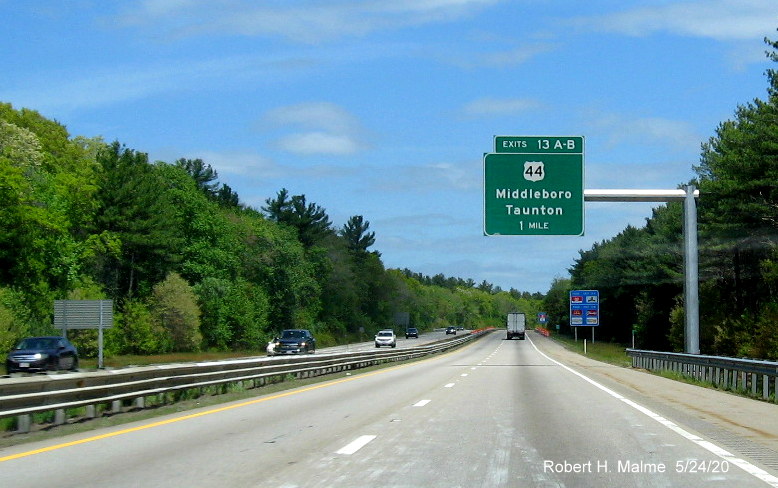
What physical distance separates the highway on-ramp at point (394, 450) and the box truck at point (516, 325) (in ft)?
372

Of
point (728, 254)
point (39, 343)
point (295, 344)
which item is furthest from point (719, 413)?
point (728, 254)

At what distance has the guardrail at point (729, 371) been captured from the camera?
21570 millimetres

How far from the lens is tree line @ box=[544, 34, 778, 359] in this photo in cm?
4716

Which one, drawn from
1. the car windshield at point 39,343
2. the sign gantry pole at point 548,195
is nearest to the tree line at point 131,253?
the car windshield at point 39,343

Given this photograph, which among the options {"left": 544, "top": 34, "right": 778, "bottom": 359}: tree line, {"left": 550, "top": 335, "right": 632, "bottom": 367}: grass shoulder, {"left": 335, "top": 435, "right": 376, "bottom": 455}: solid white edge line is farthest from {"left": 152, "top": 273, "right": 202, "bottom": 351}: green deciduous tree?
{"left": 335, "top": 435, "right": 376, "bottom": 455}: solid white edge line

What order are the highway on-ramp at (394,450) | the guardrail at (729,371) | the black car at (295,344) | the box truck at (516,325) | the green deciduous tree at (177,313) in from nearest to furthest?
the highway on-ramp at (394,450) → the guardrail at (729,371) → the black car at (295,344) → the green deciduous tree at (177,313) → the box truck at (516,325)

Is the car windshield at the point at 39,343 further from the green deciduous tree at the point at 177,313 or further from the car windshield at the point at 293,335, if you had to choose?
the green deciduous tree at the point at 177,313

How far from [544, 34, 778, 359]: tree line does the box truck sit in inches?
570

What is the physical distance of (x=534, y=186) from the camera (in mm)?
32531

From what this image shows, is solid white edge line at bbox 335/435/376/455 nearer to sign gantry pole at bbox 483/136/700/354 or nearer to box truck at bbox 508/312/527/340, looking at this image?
sign gantry pole at bbox 483/136/700/354

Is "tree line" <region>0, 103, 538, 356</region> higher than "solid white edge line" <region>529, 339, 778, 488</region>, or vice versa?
"tree line" <region>0, 103, 538, 356</region>

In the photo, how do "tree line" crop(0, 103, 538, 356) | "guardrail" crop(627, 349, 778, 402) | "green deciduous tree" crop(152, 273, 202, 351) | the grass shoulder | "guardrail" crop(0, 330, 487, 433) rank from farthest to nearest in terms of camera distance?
1. "green deciduous tree" crop(152, 273, 202, 351)
2. "tree line" crop(0, 103, 538, 356)
3. the grass shoulder
4. "guardrail" crop(627, 349, 778, 402)
5. "guardrail" crop(0, 330, 487, 433)

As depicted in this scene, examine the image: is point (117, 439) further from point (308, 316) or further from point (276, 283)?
point (308, 316)

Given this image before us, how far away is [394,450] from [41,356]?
74.9 ft
